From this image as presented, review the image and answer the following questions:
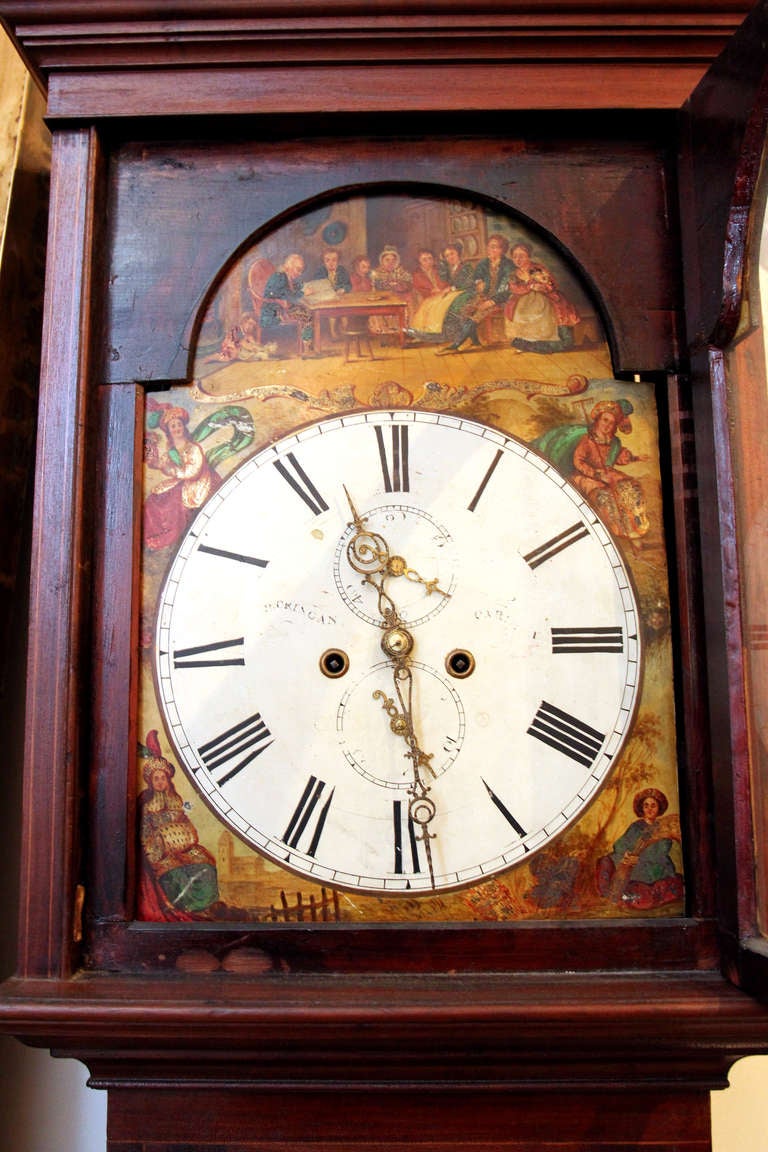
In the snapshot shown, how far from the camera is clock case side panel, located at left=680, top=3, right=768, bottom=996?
1126 millimetres

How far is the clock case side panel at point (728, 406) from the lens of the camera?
113cm

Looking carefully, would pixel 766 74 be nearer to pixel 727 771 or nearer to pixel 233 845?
pixel 727 771

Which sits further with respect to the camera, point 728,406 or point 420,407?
point 420,407

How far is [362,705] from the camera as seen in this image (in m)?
1.23

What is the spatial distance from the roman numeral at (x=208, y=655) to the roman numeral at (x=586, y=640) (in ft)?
1.28

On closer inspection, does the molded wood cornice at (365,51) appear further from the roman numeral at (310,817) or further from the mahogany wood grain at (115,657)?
the roman numeral at (310,817)

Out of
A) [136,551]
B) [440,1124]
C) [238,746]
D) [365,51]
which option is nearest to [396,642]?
[238,746]

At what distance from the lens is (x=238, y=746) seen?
48.6 inches

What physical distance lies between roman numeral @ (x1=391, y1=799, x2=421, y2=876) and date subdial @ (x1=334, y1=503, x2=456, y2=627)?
Answer: 22 centimetres

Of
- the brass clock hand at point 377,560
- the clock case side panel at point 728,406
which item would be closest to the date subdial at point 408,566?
the brass clock hand at point 377,560

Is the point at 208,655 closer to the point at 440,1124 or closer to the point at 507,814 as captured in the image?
the point at 507,814

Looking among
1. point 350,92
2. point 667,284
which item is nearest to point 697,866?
point 667,284

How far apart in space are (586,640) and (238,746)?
443 millimetres

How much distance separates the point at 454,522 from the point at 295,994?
58cm
